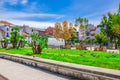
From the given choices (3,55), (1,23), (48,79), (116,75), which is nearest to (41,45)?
(3,55)

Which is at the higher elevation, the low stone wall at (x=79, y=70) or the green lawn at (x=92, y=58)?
the green lawn at (x=92, y=58)

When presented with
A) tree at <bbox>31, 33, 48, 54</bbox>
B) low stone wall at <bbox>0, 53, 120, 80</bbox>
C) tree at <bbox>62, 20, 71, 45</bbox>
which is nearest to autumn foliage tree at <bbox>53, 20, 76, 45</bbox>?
tree at <bbox>62, 20, 71, 45</bbox>

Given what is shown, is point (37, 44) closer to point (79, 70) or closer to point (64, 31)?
point (79, 70)

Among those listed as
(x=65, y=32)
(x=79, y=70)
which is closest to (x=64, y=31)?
(x=65, y=32)

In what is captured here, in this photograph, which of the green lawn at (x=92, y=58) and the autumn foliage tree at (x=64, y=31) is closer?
the green lawn at (x=92, y=58)

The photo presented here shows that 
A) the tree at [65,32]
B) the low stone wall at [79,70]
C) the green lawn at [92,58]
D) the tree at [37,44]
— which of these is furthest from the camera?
the tree at [65,32]

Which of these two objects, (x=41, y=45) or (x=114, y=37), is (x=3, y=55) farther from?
(x=114, y=37)


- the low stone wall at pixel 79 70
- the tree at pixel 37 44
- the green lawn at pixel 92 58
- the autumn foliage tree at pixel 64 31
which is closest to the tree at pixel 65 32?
the autumn foliage tree at pixel 64 31

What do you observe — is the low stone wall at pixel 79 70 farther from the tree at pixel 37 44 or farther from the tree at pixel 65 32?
the tree at pixel 65 32

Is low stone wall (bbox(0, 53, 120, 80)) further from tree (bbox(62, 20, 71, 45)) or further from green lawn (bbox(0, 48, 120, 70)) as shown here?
tree (bbox(62, 20, 71, 45))

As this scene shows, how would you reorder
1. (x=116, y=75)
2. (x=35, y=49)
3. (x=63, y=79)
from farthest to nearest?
(x=35, y=49) → (x=63, y=79) → (x=116, y=75)

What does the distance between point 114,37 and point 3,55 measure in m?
32.5

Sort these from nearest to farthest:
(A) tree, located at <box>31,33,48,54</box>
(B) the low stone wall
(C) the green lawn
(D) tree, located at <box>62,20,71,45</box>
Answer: (B) the low stone wall → (C) the green lawn → (A) tree, located at <box>31,33,48,54</box> → (D) tree, located at <box>62,20,71,45</box>

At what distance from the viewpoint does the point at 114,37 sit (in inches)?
1928
